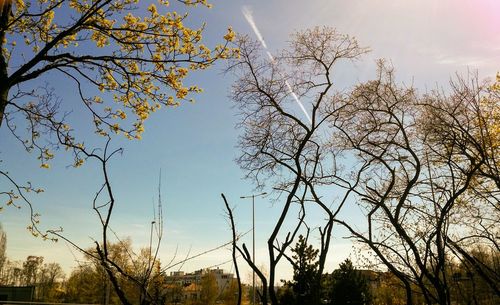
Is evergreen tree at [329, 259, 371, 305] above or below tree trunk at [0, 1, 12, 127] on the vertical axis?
below

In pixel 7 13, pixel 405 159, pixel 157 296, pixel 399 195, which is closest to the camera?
pixel 157 296

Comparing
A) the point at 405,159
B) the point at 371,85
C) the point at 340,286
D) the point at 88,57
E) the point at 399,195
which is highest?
the point at 371,85

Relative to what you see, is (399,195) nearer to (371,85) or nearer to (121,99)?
(371,85)

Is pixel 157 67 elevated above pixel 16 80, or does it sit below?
above

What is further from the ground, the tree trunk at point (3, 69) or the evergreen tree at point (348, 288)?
the tree trunk at point (3, 69)

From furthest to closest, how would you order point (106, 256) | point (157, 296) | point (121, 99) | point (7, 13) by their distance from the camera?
point (121, 99) < point (7, 13) < point (157, 296) < point (106, 256)

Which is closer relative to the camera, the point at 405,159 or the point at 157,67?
the point at 157,67

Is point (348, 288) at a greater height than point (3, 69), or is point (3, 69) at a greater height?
point (3, 69)

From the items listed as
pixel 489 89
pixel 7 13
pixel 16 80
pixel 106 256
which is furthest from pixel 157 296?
pixel 489 89

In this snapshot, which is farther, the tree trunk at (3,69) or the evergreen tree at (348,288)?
the evergreen tree at (348,288)

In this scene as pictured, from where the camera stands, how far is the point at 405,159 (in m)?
11.6

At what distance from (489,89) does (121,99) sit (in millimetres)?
11253

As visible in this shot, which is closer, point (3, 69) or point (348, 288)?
point (3, 69)

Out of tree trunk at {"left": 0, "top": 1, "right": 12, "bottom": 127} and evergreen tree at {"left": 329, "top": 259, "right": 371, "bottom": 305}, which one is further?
evergreen tree at {"left": 329, "top": 259, "right": 371, "bottom": 305}
